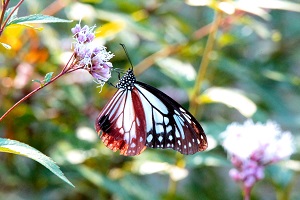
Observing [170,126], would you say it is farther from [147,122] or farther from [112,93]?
[112,93]

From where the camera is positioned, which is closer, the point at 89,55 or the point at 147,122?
the point at 89,55

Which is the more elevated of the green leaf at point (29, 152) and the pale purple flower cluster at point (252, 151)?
the pale purple flower cluster at point (252, 151)

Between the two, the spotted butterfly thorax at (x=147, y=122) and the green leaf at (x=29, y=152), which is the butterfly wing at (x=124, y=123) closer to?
the spotted butterfly thorax at (x=147, y=122)

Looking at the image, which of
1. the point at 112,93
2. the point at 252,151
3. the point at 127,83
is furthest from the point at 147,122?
the point at 112,93

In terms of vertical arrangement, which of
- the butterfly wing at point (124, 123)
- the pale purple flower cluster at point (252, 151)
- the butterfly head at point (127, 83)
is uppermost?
the butterfly head at point (127, 83)

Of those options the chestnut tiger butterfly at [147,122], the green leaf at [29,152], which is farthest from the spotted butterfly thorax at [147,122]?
the green leaf at [29,152]

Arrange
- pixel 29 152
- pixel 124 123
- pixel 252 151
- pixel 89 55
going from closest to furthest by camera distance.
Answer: pixel 29 152 < pixel 89 55 < pixel 124 123 < pixel 252 151

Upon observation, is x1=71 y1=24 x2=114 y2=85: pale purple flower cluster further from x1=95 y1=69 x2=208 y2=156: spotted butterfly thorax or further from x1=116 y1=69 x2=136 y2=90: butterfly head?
x1=116 y1=69 x2=136 y2=90: butterfly head
